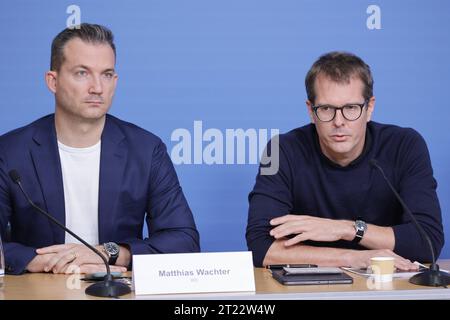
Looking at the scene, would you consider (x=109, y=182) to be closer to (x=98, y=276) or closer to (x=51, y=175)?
(x=51, y=175)

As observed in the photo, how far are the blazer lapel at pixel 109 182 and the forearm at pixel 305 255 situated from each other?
0.66m

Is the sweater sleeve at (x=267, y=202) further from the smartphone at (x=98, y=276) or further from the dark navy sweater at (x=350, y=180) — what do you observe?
the smartphone at (x=98, y=276)

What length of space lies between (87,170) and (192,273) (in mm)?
1088

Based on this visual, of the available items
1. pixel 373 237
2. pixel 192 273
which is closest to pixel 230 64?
pixel 373 237

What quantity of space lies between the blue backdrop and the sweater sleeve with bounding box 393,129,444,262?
1.93ft

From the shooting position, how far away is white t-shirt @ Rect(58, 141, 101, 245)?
2.81 m

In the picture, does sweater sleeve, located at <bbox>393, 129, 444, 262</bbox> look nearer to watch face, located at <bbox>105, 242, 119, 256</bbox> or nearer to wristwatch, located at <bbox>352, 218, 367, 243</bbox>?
wristwatch, located at <bbox>352, 218, 367, 243</bbox>

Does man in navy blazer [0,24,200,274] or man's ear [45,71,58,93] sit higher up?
man's ear [45,71,58,93]

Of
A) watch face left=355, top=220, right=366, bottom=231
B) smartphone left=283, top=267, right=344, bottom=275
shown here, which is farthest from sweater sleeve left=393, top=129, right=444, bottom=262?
smartphone left=283, top=267, right=344, bottom=275

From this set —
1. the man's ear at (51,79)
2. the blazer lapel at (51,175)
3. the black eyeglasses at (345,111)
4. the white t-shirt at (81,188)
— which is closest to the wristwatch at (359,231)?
the black eyeglasses at (345,111)

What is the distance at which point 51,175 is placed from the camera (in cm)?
276
